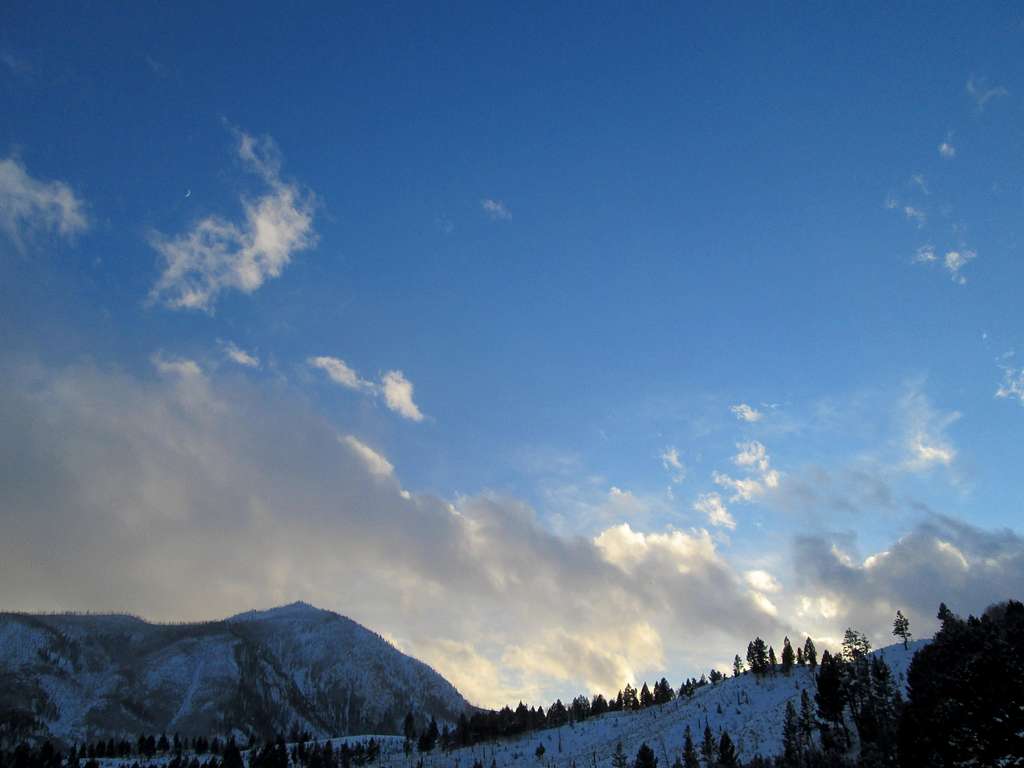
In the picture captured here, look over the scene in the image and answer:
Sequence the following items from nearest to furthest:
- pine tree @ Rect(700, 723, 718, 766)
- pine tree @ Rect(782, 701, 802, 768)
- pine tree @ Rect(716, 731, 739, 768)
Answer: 1. pine tree @ Rect(782, 701, 802, 768)
2. pine tree @ Rect(716, 731, 739, 768)
3. pine tree @ Rect(700, 723, 718, 766)

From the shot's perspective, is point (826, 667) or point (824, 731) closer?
point (824, 731)

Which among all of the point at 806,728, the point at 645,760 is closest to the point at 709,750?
the point at 645,760

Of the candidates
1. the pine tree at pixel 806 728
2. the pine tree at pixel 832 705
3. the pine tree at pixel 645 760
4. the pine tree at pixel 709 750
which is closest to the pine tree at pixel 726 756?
the pine tree at pixel 709 750

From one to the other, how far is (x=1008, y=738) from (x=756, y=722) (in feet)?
370

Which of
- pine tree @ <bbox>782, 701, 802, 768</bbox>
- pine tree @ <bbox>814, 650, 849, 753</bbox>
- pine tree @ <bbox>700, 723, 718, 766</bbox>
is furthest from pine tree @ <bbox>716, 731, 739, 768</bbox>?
pine tree @ <bbox>814, 650, 849, 753</bbox>

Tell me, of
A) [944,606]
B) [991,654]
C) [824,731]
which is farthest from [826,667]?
[991,654]

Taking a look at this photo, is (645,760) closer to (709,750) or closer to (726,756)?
(726,756)

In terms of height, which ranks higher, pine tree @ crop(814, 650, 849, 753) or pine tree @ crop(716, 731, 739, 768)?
pine tree @ crop(814, 650, 849, 753)

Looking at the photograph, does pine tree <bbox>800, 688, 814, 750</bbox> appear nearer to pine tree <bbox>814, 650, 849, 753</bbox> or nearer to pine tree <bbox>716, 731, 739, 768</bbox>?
pine tree <bbox>814, 650, 849, 753</bbox>

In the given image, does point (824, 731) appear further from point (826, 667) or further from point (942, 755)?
point (942, 755)

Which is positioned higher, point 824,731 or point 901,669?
point 901,669

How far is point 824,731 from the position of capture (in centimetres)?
15388

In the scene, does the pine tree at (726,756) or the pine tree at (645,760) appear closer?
the pine tree at (726,756)

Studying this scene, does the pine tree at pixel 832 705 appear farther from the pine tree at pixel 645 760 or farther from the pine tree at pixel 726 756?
the pine tree at pixel 645 760
